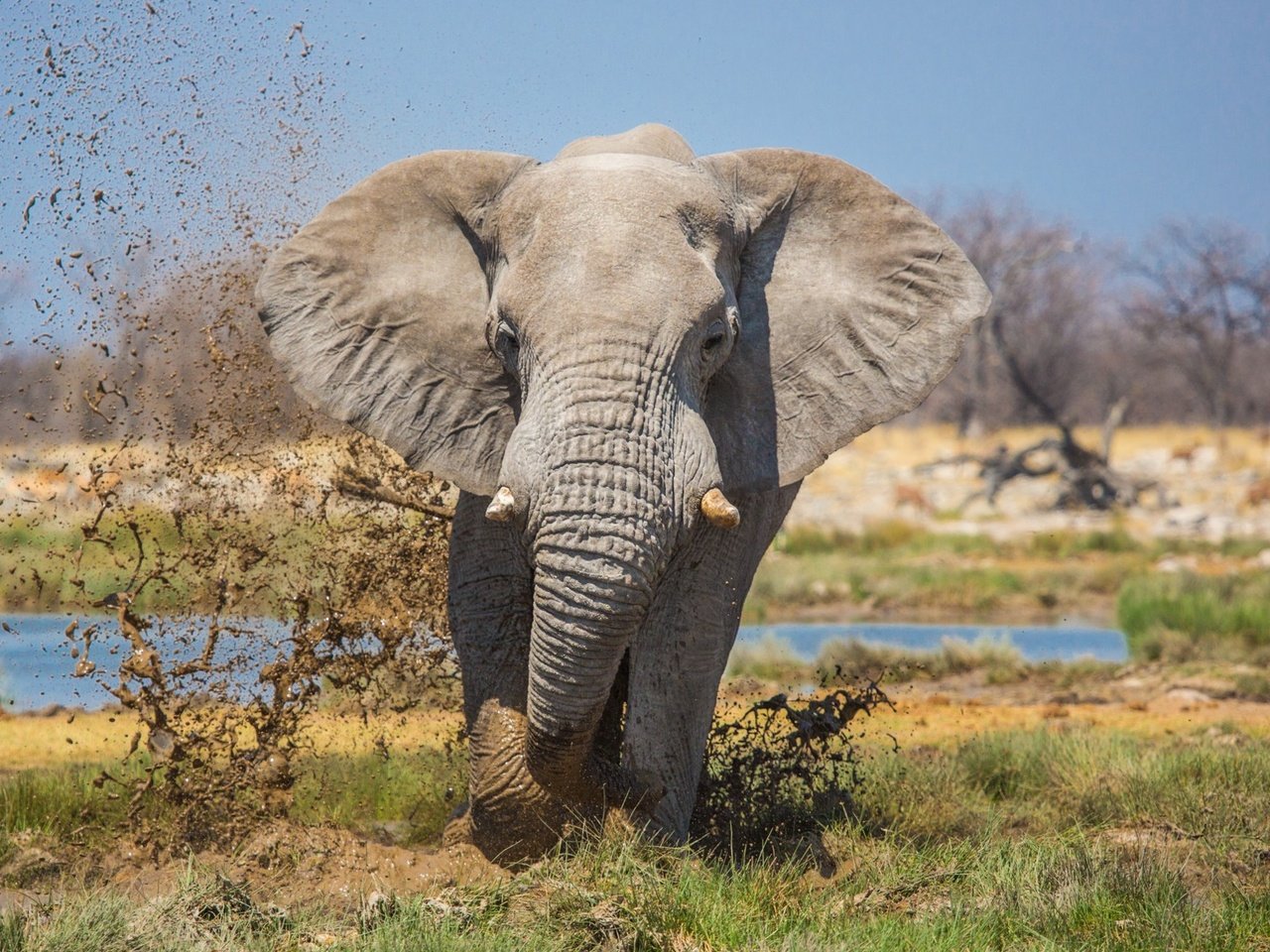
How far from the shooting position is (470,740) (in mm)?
5387

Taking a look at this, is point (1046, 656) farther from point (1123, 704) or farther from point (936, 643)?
point (1123, 704)

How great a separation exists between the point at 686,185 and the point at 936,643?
11017 millimetres

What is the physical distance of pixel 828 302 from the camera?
556 centimetres

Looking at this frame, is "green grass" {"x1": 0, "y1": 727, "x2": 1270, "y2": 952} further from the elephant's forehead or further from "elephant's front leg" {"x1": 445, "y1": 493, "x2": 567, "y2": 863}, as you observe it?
the elephant's forehead

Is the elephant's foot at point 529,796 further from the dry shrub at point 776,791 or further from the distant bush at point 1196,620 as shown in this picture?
the distant bush at point 1196,620

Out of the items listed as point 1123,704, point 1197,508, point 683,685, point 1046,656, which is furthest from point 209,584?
point 1197,508

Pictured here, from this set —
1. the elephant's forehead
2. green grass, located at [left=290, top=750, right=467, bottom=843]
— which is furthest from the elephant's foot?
the elephant's forehead

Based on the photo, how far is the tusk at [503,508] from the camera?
14.4 feet

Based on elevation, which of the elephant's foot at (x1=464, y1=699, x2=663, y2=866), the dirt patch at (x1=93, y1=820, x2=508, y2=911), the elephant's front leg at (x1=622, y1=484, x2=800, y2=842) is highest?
the elephant's front leg at (x1=622, y1=484, x2=800, y2=842)

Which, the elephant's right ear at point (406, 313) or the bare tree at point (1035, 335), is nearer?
the elephant's right ear at point (406, 313)

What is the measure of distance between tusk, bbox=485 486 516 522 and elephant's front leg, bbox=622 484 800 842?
818 millimetres

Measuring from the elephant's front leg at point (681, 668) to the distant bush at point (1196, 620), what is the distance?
8528mm

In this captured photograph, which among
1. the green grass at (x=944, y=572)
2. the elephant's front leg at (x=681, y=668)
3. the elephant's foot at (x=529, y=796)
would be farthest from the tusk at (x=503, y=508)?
the green grass at (x=944, y=572)

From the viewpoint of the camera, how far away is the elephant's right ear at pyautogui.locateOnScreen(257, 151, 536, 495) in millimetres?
5324
